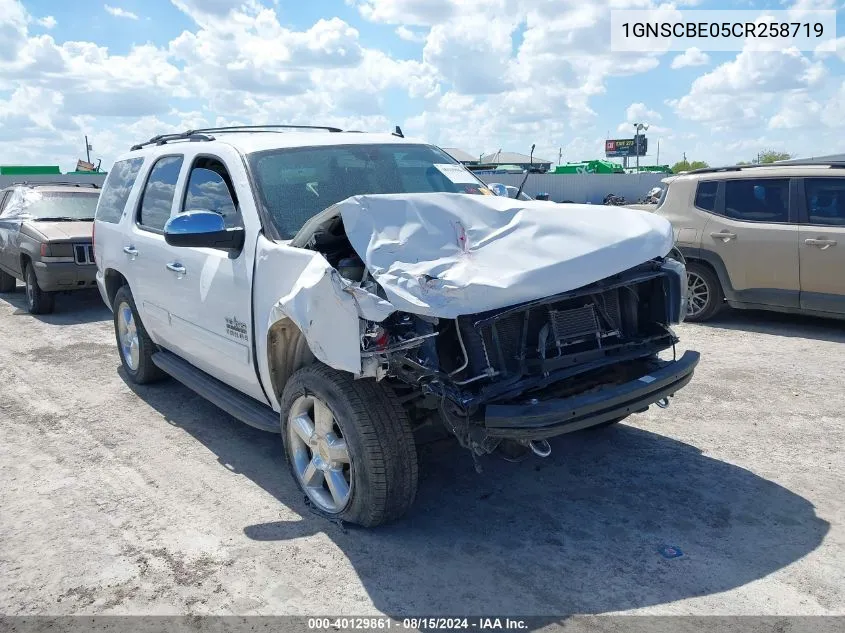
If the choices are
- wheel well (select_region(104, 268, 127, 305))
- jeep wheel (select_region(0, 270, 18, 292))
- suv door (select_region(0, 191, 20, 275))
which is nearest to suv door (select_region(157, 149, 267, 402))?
wheel well (select_region(104, 268, 127, 305))

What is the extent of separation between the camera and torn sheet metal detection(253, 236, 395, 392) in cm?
321

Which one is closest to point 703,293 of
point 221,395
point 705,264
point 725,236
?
point 705,264

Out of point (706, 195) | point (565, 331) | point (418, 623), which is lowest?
point (418, 623)

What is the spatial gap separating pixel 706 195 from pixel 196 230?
6219 mm

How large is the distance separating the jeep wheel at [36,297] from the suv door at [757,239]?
325 inches

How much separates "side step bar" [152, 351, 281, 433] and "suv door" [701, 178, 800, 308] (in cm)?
555

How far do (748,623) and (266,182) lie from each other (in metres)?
Answer: 3.26

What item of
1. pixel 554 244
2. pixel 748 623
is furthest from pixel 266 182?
pixel 748 623

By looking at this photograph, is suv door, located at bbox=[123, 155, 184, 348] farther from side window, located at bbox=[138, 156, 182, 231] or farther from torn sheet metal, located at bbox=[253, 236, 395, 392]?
torn sheet metal, located at bbox=[253, 236, 395, 392]

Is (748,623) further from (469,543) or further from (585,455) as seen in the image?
(585,455)

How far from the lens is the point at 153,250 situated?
5.28 m

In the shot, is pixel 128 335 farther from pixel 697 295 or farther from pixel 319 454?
pixel 697 295

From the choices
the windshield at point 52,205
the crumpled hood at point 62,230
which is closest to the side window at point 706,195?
the crumpled hood at point 62,230

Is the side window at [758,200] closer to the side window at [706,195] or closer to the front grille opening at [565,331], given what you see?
the side window at [706,195]
